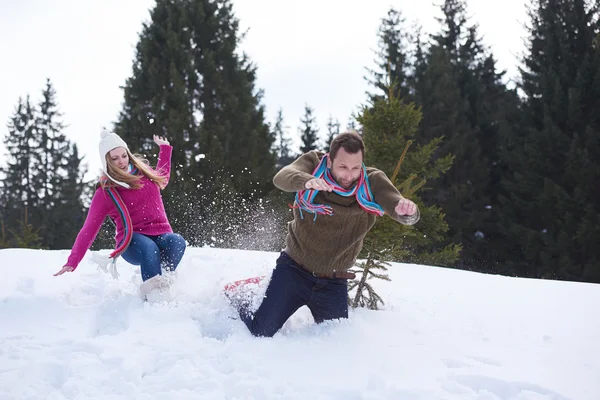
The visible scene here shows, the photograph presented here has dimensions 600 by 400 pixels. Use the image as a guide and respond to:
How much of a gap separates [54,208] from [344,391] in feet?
95.8

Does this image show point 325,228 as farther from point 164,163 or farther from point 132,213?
point 164,163

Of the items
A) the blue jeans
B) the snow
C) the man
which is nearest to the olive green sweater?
the man

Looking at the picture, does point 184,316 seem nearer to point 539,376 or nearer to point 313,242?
point 313,242

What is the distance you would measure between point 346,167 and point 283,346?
1.33 meters

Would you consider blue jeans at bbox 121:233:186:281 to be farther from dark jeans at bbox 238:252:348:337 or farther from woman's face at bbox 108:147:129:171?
dark jeans at bbox 238:252:348:337

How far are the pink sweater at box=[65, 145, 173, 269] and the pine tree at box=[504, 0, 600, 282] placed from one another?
13.5m

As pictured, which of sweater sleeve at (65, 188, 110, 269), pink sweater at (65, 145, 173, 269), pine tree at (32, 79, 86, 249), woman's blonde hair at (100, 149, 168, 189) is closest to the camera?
sweater sleeve at (65, 188, 110, 269)

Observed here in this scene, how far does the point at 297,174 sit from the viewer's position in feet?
11.1

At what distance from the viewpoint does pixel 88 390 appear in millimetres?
2545

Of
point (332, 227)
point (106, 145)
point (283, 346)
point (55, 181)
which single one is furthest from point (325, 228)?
point (55, 181)

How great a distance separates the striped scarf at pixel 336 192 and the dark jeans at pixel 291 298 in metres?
0.51

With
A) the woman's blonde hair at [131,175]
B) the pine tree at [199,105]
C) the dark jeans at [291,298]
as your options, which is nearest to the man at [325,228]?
the dark jeans at [291,298]

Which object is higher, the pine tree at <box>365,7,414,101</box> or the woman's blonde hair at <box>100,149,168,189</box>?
the pine tree at <box>365,7,414,101</box>

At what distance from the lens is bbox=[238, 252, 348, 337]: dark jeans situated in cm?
353
